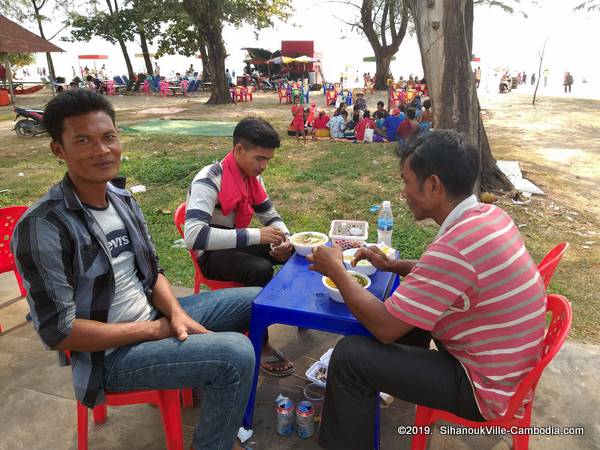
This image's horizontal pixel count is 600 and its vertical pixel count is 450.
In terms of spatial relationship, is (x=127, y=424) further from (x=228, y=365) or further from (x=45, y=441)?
(x=228, y=365)

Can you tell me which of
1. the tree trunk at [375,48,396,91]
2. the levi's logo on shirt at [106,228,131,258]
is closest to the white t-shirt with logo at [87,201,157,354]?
the levi's logo on shirt at [106,228,131,258]

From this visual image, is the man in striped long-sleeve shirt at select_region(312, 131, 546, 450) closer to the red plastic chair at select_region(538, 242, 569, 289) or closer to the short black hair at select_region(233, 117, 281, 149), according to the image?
the red plastic chair at select_region(538, 242, 569, 289)

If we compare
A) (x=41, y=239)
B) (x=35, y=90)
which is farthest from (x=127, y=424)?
(x=35, y=90)

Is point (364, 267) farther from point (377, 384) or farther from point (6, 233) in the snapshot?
point (6, 233)

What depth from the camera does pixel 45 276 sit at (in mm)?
1531

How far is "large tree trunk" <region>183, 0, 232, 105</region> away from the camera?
17375mm

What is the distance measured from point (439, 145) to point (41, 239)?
1.53 metres

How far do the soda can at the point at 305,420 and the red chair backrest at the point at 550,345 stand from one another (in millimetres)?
915

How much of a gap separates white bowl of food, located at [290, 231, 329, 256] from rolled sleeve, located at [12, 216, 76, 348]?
120cm

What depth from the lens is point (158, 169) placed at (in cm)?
752

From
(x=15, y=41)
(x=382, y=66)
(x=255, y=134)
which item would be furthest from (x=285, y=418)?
(x=382, y=66)

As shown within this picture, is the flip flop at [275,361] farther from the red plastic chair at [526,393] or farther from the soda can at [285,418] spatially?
the red plastic chair at [526,393]

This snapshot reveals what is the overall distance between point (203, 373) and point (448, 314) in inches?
39.6

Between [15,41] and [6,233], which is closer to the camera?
[6,233]
